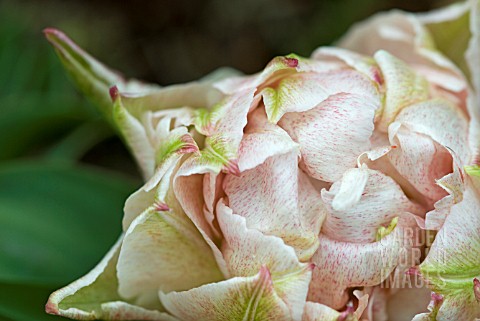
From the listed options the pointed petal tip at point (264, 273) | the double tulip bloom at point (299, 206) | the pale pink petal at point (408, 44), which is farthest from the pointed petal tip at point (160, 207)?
the pale pink petal at point (408, 44)

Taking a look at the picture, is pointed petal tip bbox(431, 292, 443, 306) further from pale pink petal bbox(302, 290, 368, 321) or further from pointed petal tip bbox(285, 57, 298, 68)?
pointed petal tip bbox(285, 57, 298, 68)

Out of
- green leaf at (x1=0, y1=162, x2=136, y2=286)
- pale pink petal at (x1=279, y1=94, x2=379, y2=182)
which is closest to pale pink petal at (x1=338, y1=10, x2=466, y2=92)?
pale pink petal at (x1=279, y1=94, x2=379, y2=182)

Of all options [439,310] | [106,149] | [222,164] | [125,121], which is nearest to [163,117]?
[125,121]

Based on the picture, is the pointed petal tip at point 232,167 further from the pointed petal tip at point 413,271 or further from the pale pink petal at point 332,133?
the pointed petal tip at point 413,271

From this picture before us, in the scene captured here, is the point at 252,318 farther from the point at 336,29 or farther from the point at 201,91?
the point at 336,29

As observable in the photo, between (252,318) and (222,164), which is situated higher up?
(222,164)
